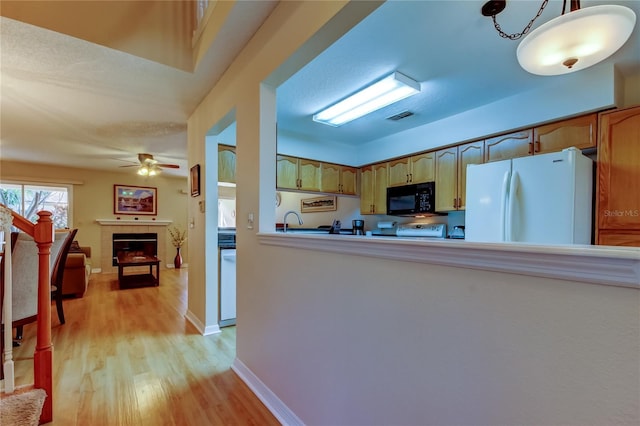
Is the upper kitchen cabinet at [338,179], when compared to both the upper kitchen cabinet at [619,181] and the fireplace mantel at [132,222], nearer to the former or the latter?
the upper kitchen cabinet at [619,181]

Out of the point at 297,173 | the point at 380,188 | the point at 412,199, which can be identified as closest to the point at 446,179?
the point at 412,199

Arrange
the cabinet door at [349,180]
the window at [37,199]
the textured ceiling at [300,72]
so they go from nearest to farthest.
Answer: the textured ceiling at [300,72] < the cabinet door at [349,180] < the window at [37,199]

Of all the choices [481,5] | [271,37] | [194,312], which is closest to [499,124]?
[481,5]

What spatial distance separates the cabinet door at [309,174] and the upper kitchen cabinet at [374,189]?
2.68 ft

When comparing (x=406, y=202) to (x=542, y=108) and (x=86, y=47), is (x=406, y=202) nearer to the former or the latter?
(x=542, y=108)

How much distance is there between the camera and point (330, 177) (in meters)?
4.30

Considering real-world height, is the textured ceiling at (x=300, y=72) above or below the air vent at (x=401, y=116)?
above

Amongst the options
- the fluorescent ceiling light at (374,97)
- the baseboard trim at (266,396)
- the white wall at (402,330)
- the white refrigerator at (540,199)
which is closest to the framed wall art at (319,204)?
the fluorescent ceiling light at (374,97)

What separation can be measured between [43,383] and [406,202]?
145 inches

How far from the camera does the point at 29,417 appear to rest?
1331 mm

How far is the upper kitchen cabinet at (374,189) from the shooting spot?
418cm

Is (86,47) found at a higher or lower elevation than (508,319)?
higher

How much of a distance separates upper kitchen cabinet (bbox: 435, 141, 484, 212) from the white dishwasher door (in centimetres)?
256

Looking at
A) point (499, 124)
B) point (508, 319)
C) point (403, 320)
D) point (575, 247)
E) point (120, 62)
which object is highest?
point (120, 62)
